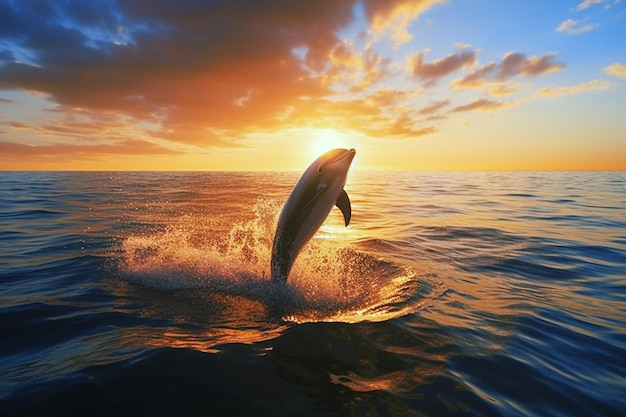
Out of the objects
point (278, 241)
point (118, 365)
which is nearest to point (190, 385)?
point (118, 365)

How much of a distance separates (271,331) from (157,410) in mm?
2184

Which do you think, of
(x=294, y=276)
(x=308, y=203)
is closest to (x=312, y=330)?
(x=308, y=203)

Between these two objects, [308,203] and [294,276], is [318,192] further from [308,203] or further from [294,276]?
[294,276]

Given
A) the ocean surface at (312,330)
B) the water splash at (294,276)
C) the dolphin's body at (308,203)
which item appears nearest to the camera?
the ocean surface at (312,330)

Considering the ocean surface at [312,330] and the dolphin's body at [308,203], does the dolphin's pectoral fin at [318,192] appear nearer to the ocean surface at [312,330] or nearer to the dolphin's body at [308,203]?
the dolphin's body at [308,203]

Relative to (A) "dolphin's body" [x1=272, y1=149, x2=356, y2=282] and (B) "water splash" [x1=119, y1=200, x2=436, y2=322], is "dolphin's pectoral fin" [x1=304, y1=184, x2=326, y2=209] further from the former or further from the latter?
(B) "water splash" [x1=119, y1=200, x2=436, y2=322]

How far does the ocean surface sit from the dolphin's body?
985mm

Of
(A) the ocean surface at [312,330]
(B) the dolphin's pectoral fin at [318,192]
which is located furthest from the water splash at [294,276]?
(B) the dolphin's pectoral fin at [318,192]

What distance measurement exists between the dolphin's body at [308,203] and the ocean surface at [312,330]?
98cm

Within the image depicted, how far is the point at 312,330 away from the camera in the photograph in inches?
→ 223

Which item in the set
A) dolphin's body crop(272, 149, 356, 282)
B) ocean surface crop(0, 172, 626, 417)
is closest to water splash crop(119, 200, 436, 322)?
ocean surface crop(0, 172, 626, 417)

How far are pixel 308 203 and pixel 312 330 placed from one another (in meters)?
2.41

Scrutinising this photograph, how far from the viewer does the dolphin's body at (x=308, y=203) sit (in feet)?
22.1

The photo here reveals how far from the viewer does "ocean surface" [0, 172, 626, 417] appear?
4113mm
